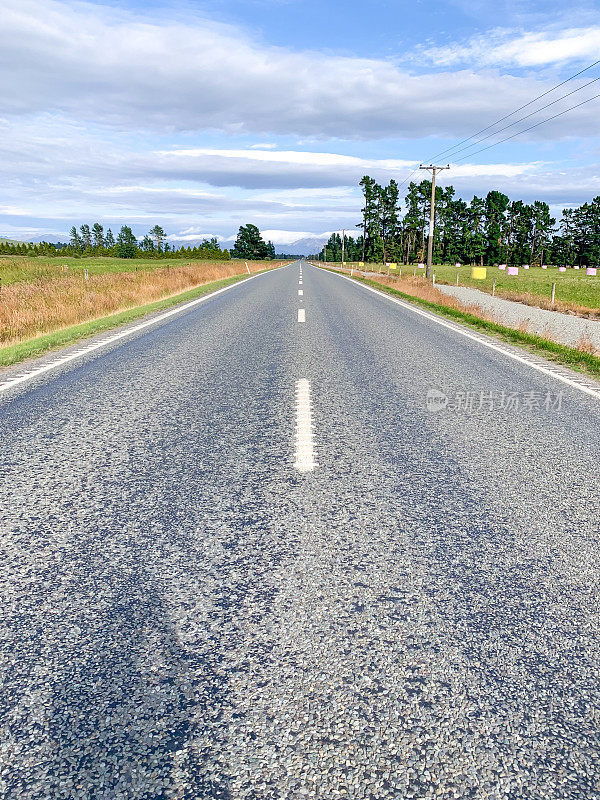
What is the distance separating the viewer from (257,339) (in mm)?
10523

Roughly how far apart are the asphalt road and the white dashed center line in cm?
6

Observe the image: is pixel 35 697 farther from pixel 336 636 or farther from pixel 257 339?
pixel 257 339

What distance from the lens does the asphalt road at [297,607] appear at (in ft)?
5.63

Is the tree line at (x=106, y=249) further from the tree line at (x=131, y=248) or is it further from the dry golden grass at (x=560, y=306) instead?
the dry golden grass at (x=560, y=306)

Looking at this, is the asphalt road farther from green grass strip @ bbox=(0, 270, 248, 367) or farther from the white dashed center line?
green grass strip @ bbox=(0, 270, 248, 367)

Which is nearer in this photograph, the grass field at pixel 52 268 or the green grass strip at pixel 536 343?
the green grass strip at pixel 536 343

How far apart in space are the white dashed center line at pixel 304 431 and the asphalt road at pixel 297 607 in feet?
0.21

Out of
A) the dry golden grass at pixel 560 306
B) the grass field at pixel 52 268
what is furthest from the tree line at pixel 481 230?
the dry golden grass at pixel 560 306

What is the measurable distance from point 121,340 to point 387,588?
8547 mm

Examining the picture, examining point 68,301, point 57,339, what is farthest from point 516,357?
point 68,301

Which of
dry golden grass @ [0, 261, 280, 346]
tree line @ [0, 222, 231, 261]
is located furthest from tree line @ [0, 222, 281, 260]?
dry golden grass @ [0, 261, 280, 346]

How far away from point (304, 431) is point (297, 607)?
8.73 ft

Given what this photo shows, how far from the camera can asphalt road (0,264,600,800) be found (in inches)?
67.5

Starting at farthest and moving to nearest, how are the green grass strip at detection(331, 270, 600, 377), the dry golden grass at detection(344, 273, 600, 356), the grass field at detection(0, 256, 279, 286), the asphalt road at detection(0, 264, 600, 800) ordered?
the grass field at detection(0, 256, 279, 286) < the dry golden grass at detection(344, 273, 600, 356) < the green grass strip at detection(331, 270, 600, 377) < the asphalt road at detection(0, 264, 600, 800)
